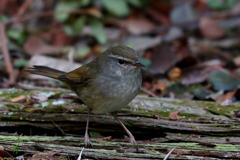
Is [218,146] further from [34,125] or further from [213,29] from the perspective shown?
[213,29]

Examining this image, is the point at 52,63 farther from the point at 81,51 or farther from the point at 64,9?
the point at 64,9

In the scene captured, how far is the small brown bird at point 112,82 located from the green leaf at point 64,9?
3556 millimetres

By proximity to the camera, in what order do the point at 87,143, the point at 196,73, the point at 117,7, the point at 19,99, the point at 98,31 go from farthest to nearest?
the point at 117,7 < the point at 98,31 < the point at 196,73 < the point at 19,99 < the point at 87,143

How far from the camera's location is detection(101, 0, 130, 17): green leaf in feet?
26.3

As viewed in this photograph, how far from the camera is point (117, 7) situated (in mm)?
8125

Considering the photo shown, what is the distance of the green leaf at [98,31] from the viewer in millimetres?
7573

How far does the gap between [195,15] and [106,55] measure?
483cm

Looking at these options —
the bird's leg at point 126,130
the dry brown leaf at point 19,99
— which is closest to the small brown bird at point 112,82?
the bird's leg at point 126,130

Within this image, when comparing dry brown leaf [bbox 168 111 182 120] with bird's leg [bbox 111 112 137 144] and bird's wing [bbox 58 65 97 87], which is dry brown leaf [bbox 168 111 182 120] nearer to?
bird's leg [bbox 111 112 137 144]

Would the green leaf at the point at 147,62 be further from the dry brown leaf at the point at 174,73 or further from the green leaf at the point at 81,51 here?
the green leaf at the point at 81,51

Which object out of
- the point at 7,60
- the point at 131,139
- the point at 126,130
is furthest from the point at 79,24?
the point at 131,139

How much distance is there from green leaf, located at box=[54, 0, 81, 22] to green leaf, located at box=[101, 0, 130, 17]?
680 millimetres

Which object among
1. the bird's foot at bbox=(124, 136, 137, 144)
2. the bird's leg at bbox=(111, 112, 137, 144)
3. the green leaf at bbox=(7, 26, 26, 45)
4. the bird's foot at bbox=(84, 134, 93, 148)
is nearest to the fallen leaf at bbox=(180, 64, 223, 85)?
the bird's leg at bbox=(111, 112, 137, 144)

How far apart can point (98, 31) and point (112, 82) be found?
373cm
